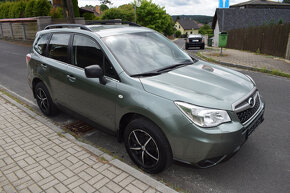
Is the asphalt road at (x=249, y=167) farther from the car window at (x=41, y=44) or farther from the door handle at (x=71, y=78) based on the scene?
the car window at (x=41, y=44)

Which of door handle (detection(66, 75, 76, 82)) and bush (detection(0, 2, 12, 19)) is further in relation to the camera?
bush (detection(0, 2, 12, 19))

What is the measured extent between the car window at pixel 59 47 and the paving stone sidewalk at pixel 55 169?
4.54ft

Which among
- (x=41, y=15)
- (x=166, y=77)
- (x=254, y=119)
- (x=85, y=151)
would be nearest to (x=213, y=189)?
(x=254, y=119)

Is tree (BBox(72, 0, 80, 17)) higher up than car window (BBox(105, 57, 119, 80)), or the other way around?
tree (BBox(72, 0, 80, 17))

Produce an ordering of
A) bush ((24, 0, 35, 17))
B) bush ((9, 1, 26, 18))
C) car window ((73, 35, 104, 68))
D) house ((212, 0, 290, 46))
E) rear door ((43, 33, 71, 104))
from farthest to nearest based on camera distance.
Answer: house ((212, 0, 290, 46)) → bush ((9, 1, 26, 18)) → bush ((24, 0, 35, 17)) → rear door ((43, 33, 71, 104)) → car window ((73, 35, 104, 68))

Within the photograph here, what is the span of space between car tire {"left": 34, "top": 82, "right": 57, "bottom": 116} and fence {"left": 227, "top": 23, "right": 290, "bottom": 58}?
42.8ft

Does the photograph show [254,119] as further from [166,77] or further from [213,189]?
[166,77]

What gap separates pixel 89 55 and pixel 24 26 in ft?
83.7

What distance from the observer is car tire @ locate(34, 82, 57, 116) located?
487cm

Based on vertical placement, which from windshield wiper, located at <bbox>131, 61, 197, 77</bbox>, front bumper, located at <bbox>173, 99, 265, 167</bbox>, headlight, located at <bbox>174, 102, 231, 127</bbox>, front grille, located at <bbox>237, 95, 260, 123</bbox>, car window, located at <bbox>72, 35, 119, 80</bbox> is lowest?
front bumper, located at <bbox>173, 99, 265, 167</bbox>

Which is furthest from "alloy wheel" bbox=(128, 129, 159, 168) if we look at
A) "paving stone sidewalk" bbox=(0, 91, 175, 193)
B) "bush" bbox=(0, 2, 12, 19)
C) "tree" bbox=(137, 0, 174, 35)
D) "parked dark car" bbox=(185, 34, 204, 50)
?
"tree" bbox=(137, 0, 174, 35)

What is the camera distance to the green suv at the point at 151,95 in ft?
8.68

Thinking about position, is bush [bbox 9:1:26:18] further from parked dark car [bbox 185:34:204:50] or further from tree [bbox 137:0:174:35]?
tree [bbox 137:0:174:35]

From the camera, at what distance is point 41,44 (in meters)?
4.94
